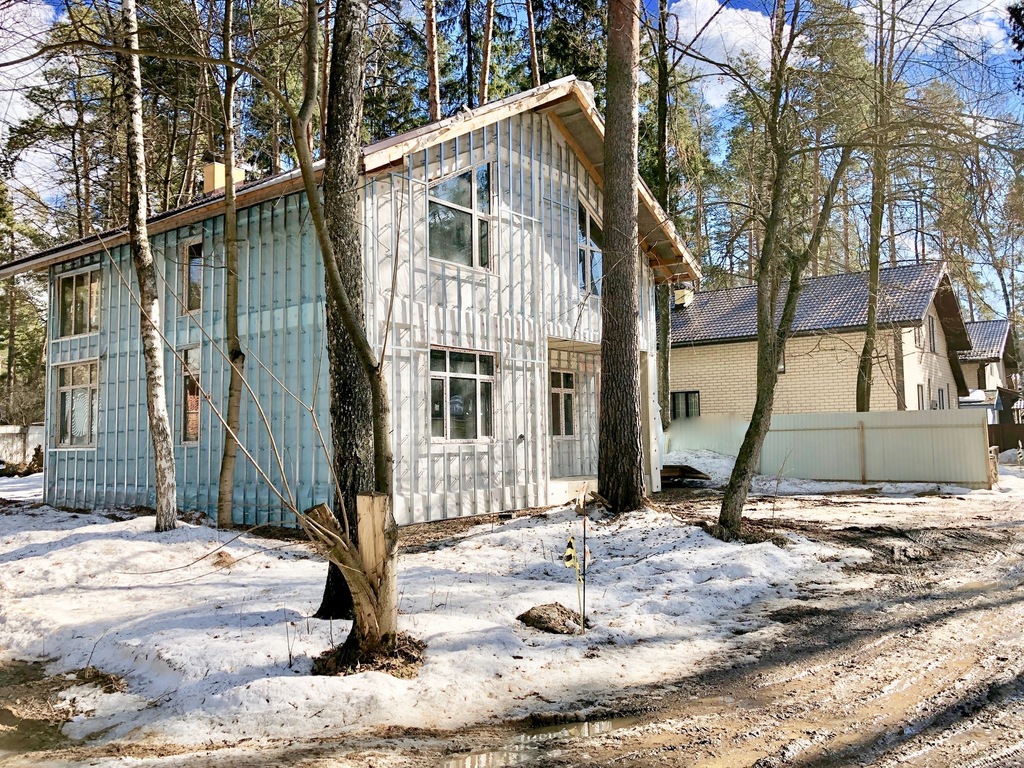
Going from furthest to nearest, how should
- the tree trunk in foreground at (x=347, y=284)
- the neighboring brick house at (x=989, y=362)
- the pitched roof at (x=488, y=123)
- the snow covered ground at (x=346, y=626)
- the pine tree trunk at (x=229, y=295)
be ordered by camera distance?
the neighboring brick house at (x=989, y=362)
the pine tree trunk at (x=229, y=295)
the pitched roof at (x=488, y=123)
the tree trunk in foreground at (x=347, y=284)
the snow covered ground at (x=346, y=626)

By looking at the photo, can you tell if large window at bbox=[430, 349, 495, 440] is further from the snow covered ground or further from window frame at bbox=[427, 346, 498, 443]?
the snow covered ground

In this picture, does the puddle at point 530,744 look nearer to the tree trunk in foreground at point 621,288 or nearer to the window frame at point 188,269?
the tree trunk in foreground at point 621,288

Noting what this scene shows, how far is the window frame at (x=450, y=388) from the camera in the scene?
12.3 meters

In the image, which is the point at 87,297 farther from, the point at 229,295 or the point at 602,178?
the point at 602,178

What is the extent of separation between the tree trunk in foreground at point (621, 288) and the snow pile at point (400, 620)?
0.84 metres

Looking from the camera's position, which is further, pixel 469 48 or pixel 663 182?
pixel 469 48

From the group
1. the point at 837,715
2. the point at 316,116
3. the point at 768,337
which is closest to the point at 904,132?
the point at 768,337

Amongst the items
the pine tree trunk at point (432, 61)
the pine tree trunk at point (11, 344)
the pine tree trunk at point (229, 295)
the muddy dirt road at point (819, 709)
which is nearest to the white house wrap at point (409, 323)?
the pine tree trunk at point (229, 295)

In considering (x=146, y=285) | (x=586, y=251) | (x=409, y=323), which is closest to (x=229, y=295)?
(x=146, y=285)

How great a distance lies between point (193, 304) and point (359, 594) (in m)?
10.7

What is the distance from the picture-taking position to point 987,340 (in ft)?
123

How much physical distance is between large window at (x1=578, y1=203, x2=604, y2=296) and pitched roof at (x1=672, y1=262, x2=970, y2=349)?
10.4 m

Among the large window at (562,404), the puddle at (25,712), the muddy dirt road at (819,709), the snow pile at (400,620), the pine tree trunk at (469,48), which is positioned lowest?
the puddle at (25,712)

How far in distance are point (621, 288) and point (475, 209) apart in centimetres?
352
